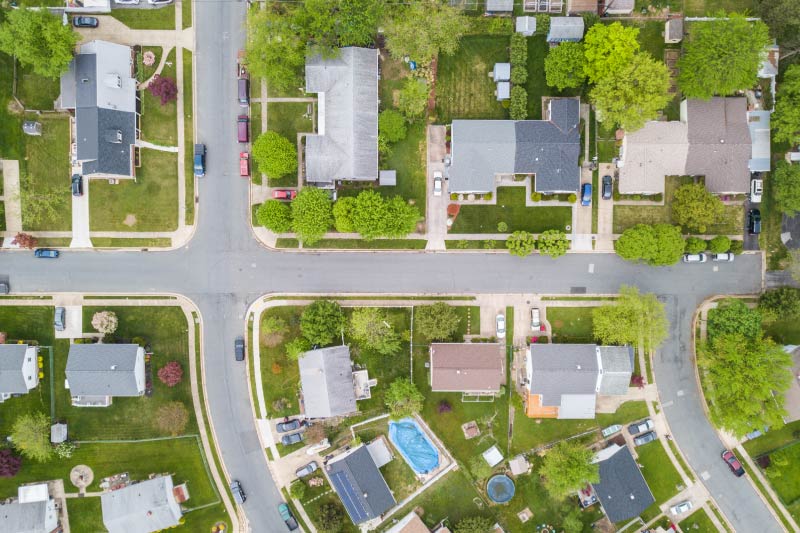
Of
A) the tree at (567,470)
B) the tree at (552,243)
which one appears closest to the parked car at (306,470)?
the tree at (567,470)

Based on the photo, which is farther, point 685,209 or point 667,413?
point 667,413

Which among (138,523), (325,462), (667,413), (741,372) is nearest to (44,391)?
(138,523)

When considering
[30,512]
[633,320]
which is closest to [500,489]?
[633,320]

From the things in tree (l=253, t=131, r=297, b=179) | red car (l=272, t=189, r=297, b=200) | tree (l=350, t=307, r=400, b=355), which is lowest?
tree (l=350, t=307, r=400, b=355)

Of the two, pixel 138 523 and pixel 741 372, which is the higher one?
pixel 741 372

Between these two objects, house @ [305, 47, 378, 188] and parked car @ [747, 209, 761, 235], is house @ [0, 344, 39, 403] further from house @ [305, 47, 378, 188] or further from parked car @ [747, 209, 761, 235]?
parked car @ [747, 209, 761, 235]

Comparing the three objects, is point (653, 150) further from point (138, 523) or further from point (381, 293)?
point (138, 523)

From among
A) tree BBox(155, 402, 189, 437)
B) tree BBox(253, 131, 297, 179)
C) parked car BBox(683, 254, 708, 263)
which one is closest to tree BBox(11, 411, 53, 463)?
tree BBox(155, 402, 189, 437)

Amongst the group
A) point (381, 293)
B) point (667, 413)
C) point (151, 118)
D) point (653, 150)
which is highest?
point (151, 118)
